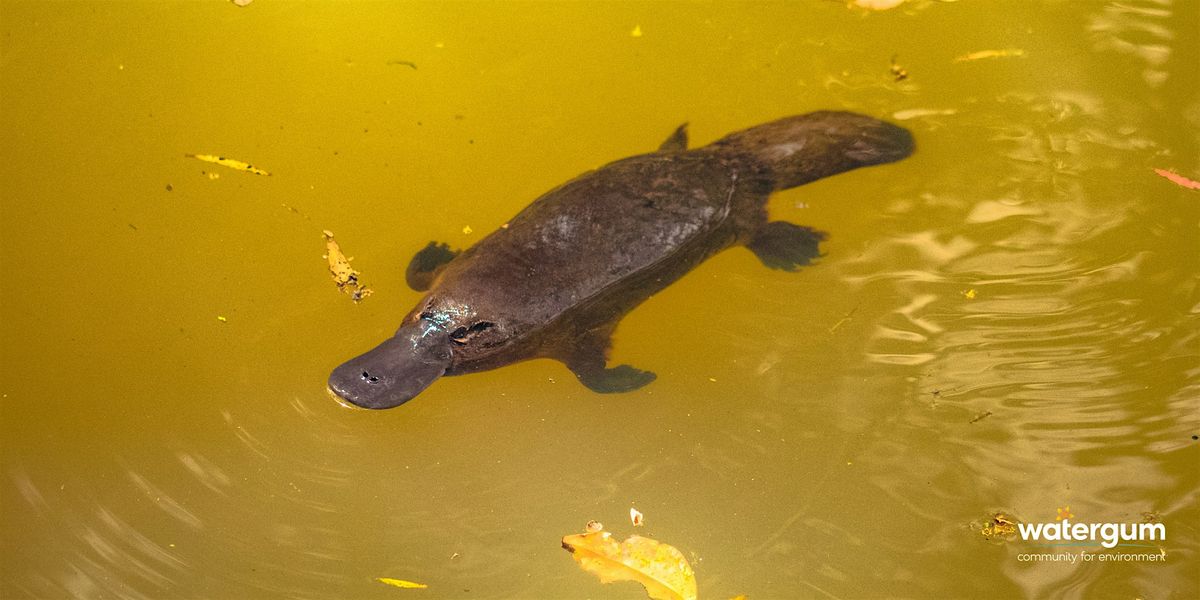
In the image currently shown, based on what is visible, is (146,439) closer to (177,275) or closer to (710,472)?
(177,275)

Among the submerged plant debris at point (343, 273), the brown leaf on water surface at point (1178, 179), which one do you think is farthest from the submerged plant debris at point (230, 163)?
the brown leaf on water surface at point (1178, 179)

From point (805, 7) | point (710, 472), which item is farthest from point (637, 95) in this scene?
point (710, 472)

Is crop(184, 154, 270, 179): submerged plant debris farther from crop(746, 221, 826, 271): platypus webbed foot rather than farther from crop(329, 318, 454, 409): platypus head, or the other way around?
crop(746, 221, 826, 271): platypus webbed foot

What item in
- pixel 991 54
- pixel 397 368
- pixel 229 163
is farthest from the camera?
pixel 991 54

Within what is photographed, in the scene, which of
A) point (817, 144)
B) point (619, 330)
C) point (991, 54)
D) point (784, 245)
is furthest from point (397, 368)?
point (991, 54)

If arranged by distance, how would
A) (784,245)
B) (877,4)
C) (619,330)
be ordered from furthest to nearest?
(877,4) < (784,245) < (619,330)

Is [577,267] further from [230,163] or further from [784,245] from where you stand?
[230,163]
